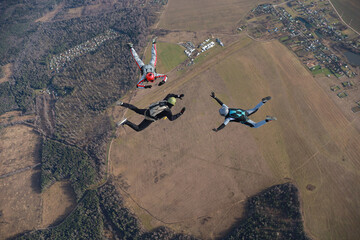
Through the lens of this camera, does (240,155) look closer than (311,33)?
Yes

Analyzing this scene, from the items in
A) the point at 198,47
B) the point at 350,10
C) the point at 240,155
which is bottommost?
the point at 240,155

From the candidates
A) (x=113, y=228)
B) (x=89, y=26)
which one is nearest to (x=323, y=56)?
(x=113, y=228)

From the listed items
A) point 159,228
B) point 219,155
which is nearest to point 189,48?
point 219,155

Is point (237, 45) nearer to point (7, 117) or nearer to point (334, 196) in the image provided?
point (334, 196)

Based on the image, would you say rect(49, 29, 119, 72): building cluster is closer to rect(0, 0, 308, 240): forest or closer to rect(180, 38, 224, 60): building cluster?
rect(0, 0, 308, 240): forest

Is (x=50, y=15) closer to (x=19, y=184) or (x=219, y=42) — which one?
(x=19, y=184)

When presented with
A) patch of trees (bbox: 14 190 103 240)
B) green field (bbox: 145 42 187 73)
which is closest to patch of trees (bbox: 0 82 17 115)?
patch of trees (bbox: 14 190 103 240)
